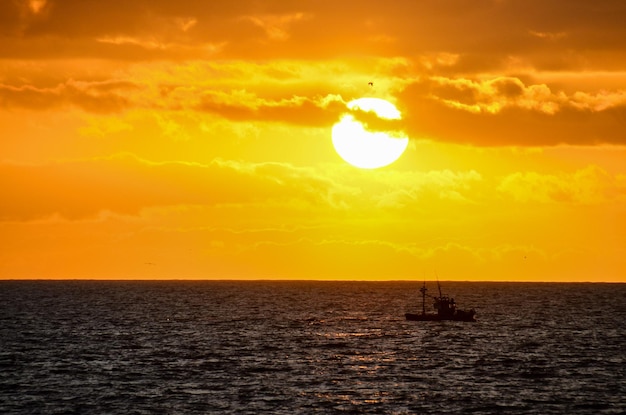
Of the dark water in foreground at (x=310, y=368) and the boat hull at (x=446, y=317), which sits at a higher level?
the boat hull at (x=446, y=317)

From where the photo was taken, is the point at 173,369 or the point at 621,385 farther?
the point at 173,369

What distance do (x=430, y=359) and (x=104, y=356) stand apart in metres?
39.2

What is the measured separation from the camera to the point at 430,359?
111 m

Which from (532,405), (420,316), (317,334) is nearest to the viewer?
(532,405)

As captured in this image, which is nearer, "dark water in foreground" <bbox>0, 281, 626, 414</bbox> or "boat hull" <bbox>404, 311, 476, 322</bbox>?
"dark water in foreground" <bbox>0, 281, 626, 414</bbox>

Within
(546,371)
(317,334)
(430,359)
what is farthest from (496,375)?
(317,334)

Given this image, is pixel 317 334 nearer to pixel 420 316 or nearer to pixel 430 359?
pixel 420 316

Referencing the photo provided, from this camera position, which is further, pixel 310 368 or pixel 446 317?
pixel 446 317

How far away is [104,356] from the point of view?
11219 cm

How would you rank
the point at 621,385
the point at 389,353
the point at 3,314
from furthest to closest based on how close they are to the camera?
the point at 3,314
the point at 389,353
the point at 621,385

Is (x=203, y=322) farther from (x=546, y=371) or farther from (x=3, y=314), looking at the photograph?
(x=546, y=371)

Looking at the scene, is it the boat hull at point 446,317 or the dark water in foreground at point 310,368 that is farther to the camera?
the boat hull at point 446,317

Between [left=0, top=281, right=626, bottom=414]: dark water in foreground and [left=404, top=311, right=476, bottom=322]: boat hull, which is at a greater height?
[left=404, top=311, right=476, bottom=322]: boat hull

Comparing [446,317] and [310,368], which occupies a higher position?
[446,317]
